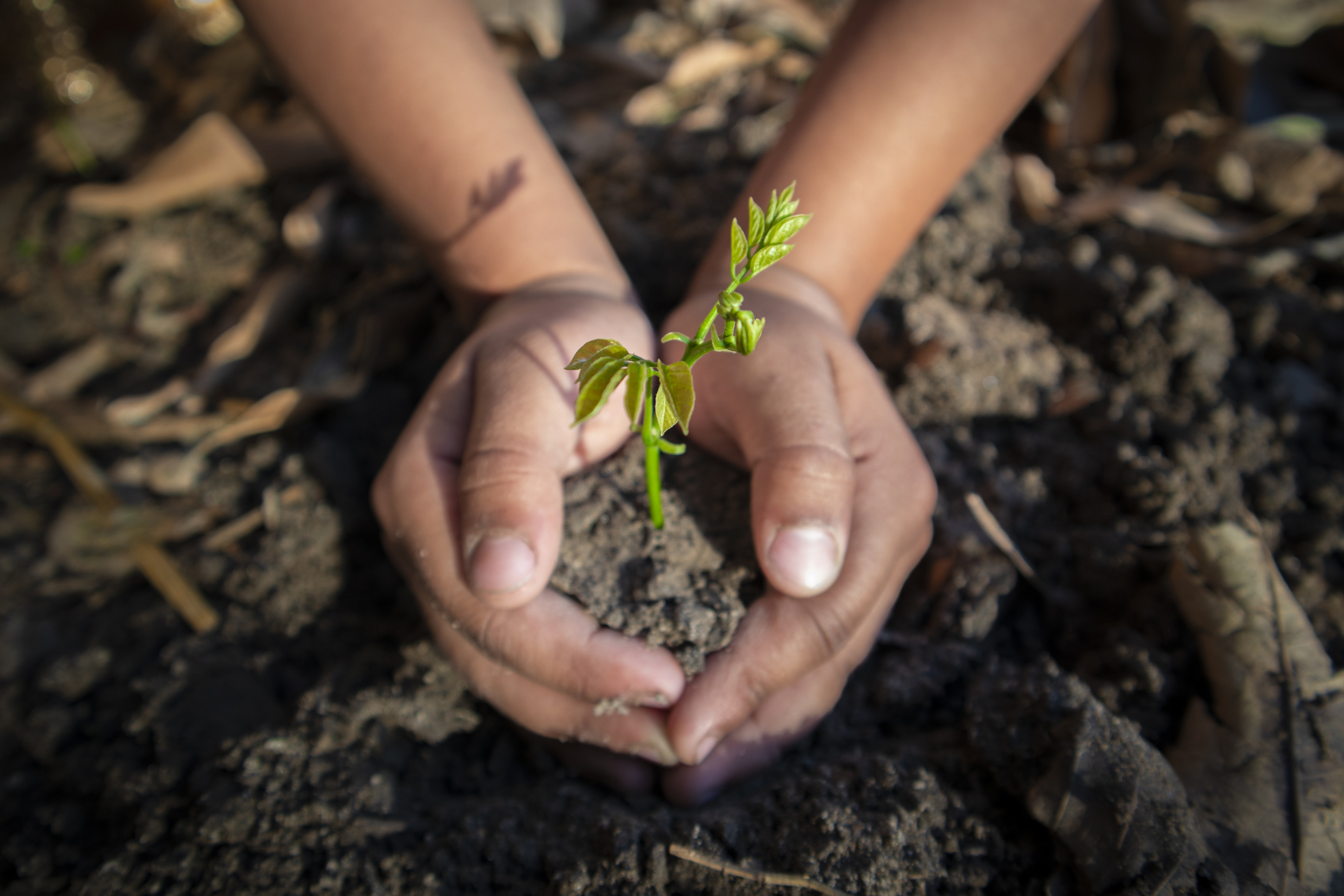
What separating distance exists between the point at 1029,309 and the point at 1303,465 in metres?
0.75

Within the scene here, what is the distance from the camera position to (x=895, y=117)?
1652mm

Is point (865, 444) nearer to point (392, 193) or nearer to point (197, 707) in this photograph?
point (392, 193)

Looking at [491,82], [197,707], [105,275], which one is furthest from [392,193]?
[105,275]

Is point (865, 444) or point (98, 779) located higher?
point (865, 444)

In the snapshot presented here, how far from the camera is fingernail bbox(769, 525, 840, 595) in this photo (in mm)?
1196

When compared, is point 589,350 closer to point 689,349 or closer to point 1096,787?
point 689,349

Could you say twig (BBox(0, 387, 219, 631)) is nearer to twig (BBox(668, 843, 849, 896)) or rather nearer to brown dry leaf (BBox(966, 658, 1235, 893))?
twig (BBox(668, 843, 849, 896))

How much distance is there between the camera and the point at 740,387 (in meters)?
1.35

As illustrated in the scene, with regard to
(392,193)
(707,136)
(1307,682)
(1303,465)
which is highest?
(392,193)

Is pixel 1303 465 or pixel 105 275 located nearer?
pixel 1303 465

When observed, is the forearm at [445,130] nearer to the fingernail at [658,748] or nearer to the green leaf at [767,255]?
the green leaf at [767,255]

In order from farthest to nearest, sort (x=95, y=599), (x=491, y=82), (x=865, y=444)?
(x=95, y=599) < (x=491, y=82) < (x=865, y=444)

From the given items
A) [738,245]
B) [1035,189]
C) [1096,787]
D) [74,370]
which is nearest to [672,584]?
[738,245]

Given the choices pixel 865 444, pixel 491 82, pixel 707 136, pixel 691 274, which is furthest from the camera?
pixel 707 136
